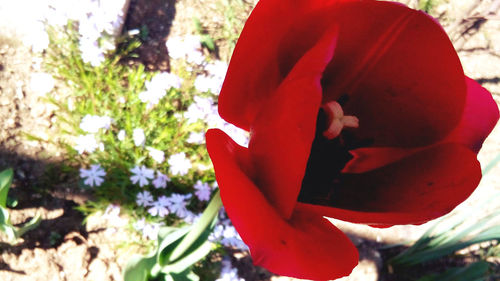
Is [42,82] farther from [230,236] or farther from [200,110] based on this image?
[230,236]

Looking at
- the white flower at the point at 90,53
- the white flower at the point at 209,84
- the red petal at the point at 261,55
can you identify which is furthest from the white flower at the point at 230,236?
the red petal at the point at 261,55

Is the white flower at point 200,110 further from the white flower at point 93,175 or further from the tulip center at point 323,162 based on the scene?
the tulip center at point 323,162

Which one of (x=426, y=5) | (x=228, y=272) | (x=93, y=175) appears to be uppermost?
(x=426, y=5)

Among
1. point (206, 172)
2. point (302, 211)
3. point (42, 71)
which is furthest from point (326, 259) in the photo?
point (42, 71)

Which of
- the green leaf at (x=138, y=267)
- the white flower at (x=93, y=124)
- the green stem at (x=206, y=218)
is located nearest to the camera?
the green stem at (x=206, y=218)

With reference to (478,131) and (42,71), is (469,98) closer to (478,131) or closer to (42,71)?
(478,131)

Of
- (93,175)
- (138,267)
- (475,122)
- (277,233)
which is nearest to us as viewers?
(277,233)

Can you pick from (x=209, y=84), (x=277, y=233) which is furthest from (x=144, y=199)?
(x=277, y=233)
